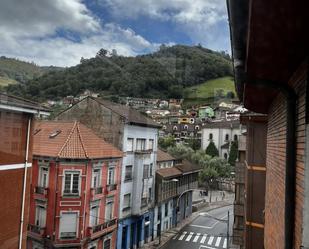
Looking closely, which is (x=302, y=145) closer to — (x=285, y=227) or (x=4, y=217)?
(x=285, y=227)

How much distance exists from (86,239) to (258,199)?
4421mm

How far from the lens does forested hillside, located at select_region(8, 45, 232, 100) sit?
3.34 m

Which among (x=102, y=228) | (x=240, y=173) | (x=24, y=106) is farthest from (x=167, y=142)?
(x=24, y=106)

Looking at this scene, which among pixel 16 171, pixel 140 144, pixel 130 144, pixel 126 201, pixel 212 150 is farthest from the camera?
pixel 212 150

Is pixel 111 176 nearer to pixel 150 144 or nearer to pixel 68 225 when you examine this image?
pixel 68 225

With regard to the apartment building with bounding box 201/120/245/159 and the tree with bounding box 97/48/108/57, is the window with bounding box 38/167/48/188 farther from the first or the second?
the apartment building with bounding box 201/120/245/159

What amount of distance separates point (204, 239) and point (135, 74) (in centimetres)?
944

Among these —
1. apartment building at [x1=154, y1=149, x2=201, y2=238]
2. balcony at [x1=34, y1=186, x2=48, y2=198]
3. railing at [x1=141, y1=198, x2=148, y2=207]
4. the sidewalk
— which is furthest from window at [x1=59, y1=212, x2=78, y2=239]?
apartment building at [x1=154, y1=149, x2=201, y2=238]

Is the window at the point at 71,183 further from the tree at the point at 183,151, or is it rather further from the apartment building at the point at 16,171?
the tree at the point at 183,151

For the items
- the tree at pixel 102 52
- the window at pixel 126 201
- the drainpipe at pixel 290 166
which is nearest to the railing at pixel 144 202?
the window at pixel 126 201

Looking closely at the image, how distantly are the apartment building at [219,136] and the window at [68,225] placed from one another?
8215mm

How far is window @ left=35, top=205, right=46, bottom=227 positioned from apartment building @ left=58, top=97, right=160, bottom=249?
2.61 metres

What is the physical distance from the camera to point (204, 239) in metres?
12.7

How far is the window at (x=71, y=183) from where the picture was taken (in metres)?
8.50
